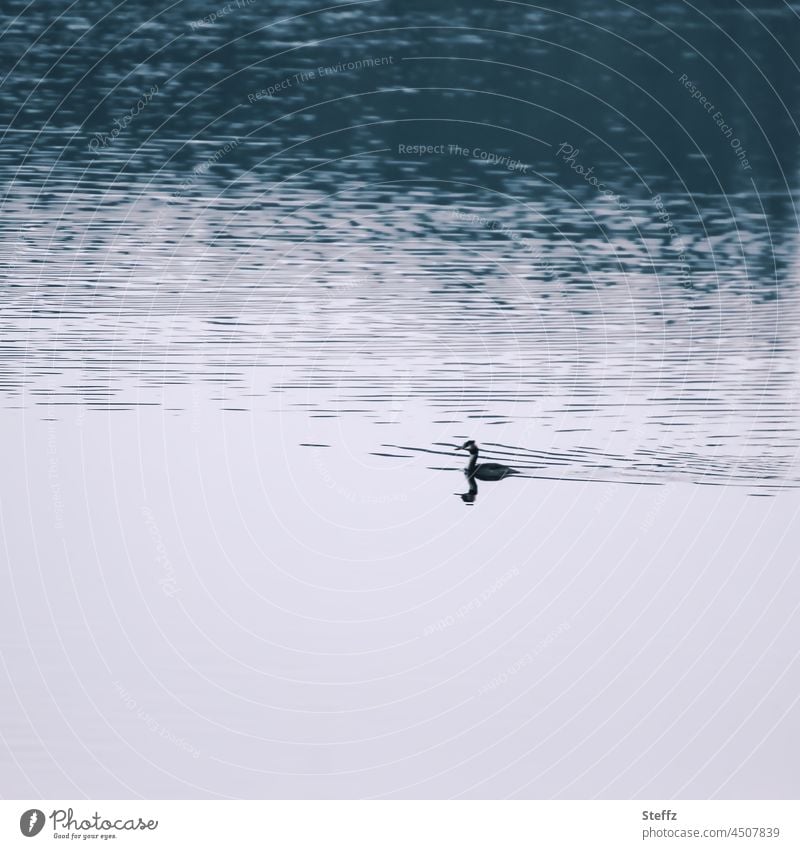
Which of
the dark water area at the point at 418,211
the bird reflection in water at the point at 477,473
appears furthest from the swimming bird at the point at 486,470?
the dark water area at the point at 418,211

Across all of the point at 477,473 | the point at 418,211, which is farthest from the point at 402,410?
the point at 418,211

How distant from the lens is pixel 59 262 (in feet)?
94.8

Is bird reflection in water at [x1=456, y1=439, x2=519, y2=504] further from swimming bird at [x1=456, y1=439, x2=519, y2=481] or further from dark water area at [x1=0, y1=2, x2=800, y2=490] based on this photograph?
dark water area at [x1=0, y1=2, x2=800, y2=490]

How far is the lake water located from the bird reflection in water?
1.11 feet

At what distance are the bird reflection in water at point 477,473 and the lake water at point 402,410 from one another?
13.4 inches

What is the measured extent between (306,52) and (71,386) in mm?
20192

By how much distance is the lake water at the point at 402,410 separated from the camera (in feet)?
54.9

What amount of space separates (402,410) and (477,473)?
221cm

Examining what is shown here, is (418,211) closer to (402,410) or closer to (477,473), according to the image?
(402,410)

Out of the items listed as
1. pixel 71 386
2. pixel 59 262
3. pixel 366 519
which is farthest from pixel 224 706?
pixel 59 262

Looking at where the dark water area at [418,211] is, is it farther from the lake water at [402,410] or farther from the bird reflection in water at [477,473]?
the bird reflection in water at [477,473]

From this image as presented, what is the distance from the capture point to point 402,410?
23375 mm

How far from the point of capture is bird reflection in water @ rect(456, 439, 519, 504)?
21125 mm

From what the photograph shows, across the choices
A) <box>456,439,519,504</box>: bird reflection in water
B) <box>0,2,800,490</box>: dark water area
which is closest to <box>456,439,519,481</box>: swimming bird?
<box>456,439,519,504</box>: bird reflection in water
